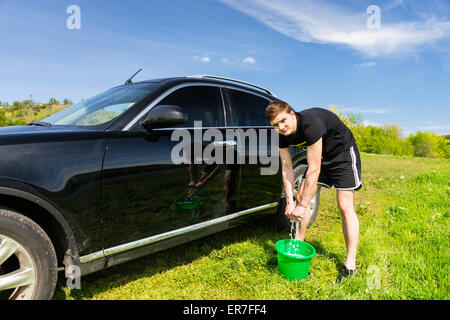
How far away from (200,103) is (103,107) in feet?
2.93

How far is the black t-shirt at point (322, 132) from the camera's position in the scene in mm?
2318

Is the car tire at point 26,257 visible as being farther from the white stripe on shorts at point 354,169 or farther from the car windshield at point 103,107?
the white stripe on shorts at point 354,169

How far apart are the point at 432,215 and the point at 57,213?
15.6 ft

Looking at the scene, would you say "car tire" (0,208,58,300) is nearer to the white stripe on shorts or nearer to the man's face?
the man's face

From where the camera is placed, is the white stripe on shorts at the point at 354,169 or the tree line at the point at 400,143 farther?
the tree line at the point at 400,143

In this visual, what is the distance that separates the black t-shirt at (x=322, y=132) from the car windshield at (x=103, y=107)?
1333 millimetres

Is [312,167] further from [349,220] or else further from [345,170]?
[349,220]

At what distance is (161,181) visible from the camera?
2.21 metres

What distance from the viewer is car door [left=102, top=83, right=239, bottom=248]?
1994 millimetres

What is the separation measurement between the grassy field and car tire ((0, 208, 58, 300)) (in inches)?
24.0

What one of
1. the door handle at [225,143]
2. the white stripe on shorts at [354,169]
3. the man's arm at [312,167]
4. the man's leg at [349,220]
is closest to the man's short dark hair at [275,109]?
the man's arm at [312,167]

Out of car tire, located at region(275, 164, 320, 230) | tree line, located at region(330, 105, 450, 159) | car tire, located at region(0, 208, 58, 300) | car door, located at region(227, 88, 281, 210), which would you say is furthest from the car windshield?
tree line, located at region(330, 105, 450, 159)

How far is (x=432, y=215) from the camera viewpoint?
13.4 ft

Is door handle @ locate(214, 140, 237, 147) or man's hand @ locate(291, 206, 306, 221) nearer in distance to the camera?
man's hand @ locate(291, 206, 306, 221)
